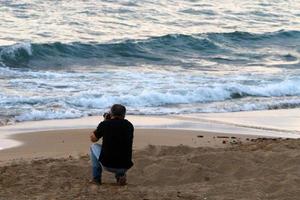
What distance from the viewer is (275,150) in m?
9.13

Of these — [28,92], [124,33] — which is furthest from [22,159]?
[124,33]

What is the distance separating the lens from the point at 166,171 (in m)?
7.92

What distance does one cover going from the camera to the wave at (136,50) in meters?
21.2

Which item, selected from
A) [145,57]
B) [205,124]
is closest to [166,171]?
[205,124]

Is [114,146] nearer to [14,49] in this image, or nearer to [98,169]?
[98,169]

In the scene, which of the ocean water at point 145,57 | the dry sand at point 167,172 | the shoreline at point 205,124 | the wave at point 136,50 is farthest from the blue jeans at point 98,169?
the wave at point 136,50

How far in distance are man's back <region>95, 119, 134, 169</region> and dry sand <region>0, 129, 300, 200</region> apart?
0.83 feet

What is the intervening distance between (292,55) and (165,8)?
10.8 metres

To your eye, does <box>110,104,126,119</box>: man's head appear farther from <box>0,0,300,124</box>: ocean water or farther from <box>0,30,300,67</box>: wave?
<box>0,30,300,67</box>: wave

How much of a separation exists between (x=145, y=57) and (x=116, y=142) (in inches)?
610

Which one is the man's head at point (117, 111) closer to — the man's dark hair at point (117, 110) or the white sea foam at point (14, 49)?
the man's dark hair at point (117, 110)

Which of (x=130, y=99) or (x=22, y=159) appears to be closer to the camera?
(x=22, y=159)

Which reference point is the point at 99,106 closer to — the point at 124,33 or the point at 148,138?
the point at 148,138

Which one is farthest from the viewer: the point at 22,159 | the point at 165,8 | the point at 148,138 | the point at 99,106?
the point at 165,8
